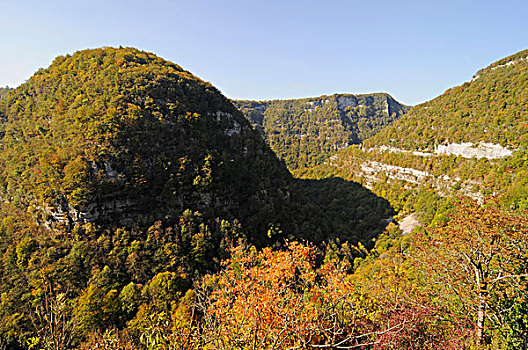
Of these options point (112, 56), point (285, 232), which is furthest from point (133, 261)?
point (112, 56)

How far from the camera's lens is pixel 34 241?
128 feet

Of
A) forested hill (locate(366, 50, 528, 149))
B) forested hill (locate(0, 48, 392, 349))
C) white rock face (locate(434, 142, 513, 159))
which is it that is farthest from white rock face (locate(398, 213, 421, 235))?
forested hill (locate(366, 50, 528, 149))

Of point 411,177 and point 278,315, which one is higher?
point 278,315

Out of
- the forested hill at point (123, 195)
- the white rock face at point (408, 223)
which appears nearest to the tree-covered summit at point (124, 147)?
the forested hill at point (123, 195)

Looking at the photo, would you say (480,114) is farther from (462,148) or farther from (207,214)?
(207,214)

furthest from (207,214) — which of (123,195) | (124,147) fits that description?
(124,147)

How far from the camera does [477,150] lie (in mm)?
61281

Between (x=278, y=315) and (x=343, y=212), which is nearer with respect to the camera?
(x=278, y=315)

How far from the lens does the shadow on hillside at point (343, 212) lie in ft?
215

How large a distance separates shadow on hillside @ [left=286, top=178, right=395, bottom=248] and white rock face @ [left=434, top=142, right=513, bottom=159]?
2529cm

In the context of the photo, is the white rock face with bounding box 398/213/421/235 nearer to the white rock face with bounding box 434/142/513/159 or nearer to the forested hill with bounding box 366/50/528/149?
the white rock face with bounding box 434/142/513/159

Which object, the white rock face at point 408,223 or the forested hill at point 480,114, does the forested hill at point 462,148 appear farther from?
the white rock face at point 408,223

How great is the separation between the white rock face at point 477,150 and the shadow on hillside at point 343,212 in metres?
25.3

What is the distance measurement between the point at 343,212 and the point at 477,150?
43199mm
